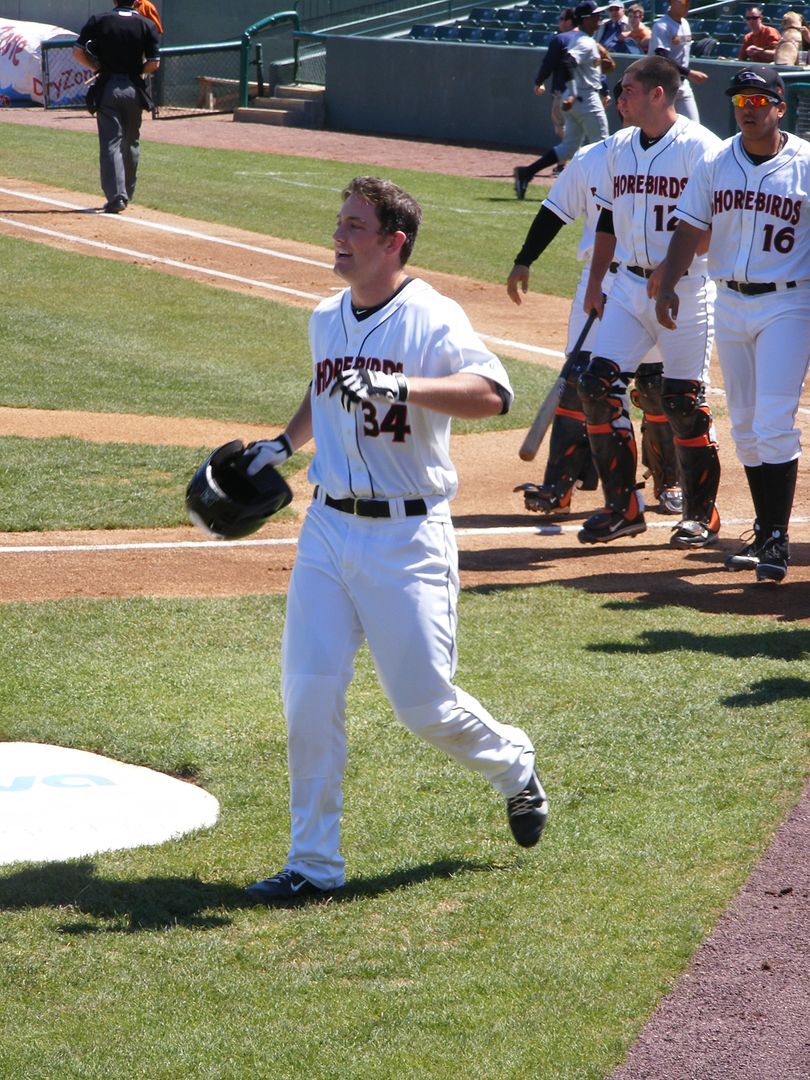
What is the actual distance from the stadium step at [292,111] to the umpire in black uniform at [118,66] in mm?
13732

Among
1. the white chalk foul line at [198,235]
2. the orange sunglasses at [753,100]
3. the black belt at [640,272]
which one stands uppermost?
the orange sunglasses at [753,100]

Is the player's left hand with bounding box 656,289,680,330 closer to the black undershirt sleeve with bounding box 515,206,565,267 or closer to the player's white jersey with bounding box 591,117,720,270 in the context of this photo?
the player's white jersey with bounding box 591,117,720,270

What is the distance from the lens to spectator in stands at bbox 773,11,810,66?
21172 mm

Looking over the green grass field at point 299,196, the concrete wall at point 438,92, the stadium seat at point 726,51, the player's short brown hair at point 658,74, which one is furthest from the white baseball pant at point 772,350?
the concrete wall at point 438,92

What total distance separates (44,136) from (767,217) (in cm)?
2084

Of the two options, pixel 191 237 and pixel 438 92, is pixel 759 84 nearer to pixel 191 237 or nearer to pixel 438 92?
pixel 191 237

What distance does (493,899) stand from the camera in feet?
13.4

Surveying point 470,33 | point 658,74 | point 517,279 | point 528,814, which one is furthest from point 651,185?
point 470,33

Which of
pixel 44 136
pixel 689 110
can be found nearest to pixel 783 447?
pixel 689 110

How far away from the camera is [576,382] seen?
7.99 m

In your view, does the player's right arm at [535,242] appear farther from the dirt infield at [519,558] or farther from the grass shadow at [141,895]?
the grass shadow at [141,895]

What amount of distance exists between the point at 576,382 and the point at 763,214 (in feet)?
4.93

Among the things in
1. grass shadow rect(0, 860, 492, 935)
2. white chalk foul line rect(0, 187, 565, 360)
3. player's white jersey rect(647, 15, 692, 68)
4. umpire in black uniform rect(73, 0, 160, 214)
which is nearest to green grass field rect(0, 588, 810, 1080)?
grass shadow rect(0, 860, 492, 935)

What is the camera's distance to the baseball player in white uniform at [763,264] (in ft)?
22.4
